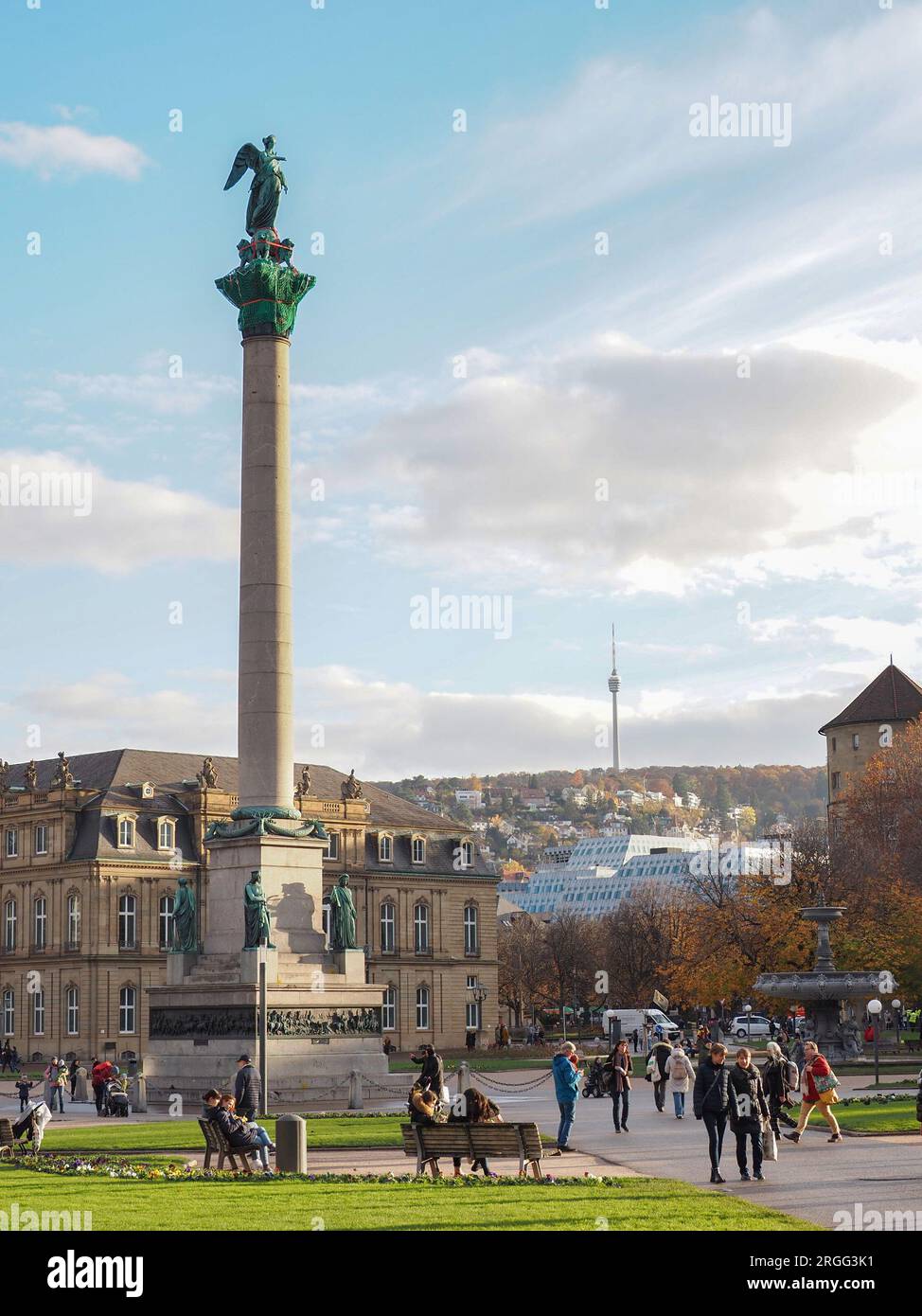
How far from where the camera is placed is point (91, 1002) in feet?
307

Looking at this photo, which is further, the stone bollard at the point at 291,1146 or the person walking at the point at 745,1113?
the stone bollard at the point at 291,1146

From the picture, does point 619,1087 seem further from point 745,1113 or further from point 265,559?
point 265,559

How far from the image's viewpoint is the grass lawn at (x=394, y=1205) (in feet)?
63.8

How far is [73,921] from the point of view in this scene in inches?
3777

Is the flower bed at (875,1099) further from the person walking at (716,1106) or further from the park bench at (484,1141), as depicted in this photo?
the park bench at (484,1141)

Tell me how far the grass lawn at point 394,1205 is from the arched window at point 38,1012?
73.3 m

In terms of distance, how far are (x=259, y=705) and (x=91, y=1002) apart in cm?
5121

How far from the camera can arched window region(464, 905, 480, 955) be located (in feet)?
364

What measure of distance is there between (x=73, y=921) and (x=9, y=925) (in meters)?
6.03

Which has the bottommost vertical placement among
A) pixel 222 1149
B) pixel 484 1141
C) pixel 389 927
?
pixel 222 1149

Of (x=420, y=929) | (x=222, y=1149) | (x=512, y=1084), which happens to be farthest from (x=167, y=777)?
(x=222, y=1149)

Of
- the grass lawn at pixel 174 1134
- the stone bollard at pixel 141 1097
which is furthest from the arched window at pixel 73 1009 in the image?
the grass lawn at pixel 174 1134
